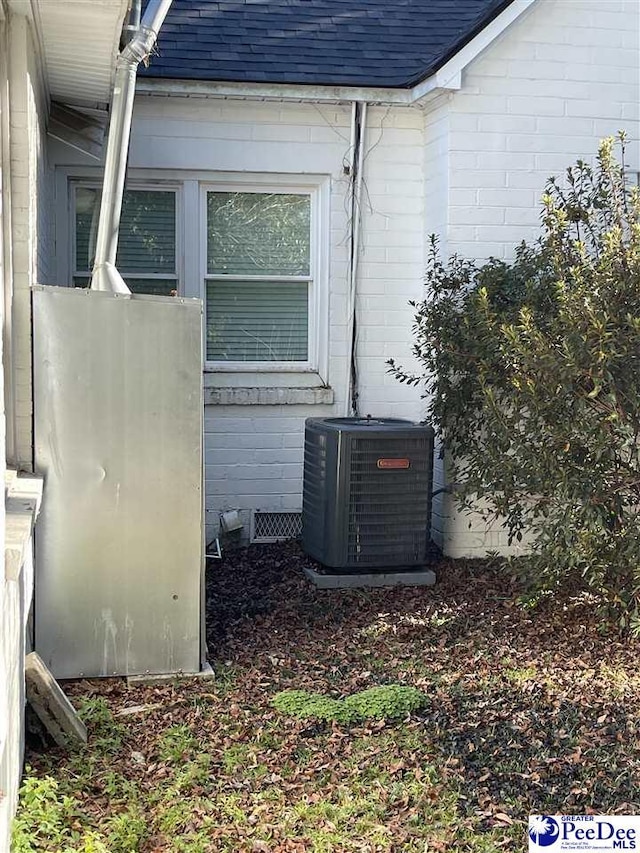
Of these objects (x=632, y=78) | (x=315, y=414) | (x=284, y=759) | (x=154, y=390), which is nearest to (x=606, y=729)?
(x=284, y=759)

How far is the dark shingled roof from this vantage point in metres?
7.39

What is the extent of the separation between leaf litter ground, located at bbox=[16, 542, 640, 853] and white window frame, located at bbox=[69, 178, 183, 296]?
2.70 meters

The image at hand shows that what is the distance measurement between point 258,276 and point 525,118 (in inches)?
89.4

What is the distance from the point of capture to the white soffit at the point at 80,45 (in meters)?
4.50

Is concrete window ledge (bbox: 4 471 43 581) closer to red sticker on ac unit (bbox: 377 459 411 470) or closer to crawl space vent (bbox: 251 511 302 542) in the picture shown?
red sticker on ac unit (bbox: 377 459 411 470)

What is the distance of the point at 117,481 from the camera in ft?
16.0

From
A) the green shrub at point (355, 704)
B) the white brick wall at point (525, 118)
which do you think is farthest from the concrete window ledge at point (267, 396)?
the green shrub at point (355, 704)

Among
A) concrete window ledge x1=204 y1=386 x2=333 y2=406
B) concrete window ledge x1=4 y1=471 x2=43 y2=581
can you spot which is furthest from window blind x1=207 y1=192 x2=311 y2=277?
concrete window ledge x1=4 y1=471 x2=43 y2=581

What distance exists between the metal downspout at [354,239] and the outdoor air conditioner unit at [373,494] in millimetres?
938

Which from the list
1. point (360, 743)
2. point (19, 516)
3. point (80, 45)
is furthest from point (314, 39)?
point (360, 743)

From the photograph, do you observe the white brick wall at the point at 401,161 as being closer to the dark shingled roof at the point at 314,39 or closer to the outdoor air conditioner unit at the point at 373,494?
the dark shingled roof at the point at 314,39

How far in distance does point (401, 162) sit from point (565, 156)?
1.21 m

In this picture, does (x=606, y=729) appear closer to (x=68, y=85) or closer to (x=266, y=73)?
(x=68, y=85)

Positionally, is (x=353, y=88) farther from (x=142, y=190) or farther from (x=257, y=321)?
(x=257, y=321)
